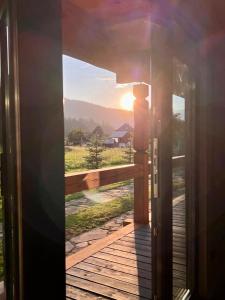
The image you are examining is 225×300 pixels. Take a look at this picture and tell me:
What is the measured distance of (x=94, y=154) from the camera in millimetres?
6578

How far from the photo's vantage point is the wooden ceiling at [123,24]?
1.84 metres

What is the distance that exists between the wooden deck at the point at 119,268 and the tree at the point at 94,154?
114 inches

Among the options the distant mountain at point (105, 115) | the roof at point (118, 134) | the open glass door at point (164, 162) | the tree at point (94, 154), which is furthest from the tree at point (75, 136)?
the tree at point (94, 154)

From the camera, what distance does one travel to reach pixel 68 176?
2631 mm

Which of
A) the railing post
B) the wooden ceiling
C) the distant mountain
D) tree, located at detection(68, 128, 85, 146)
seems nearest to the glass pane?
the wooden ceiling

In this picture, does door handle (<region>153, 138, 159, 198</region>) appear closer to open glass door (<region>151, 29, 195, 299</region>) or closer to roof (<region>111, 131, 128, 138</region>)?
open glass door (<region>151, 29, 195, 299</region>)

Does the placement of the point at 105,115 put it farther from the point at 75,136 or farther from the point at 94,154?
the point at 94,154

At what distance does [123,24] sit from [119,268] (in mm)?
2086

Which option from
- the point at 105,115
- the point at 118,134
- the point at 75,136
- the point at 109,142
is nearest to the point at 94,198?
the point at 109,142

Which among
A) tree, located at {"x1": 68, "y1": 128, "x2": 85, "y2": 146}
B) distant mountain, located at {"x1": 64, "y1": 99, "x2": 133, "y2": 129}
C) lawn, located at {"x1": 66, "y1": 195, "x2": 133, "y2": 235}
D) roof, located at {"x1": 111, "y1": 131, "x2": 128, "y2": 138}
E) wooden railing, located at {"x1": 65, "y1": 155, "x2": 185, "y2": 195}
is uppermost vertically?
distant mountain, located at {"x1": 64, "y1": 99, "x2": 133, "y2": 129}

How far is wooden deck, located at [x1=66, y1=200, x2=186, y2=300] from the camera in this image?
2060 mm

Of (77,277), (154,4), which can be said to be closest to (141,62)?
(154,4)

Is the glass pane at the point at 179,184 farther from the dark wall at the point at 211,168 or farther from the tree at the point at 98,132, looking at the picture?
the tree at the point at 98,132

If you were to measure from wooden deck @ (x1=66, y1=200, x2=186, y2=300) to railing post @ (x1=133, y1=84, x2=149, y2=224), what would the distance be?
0.57 metres
